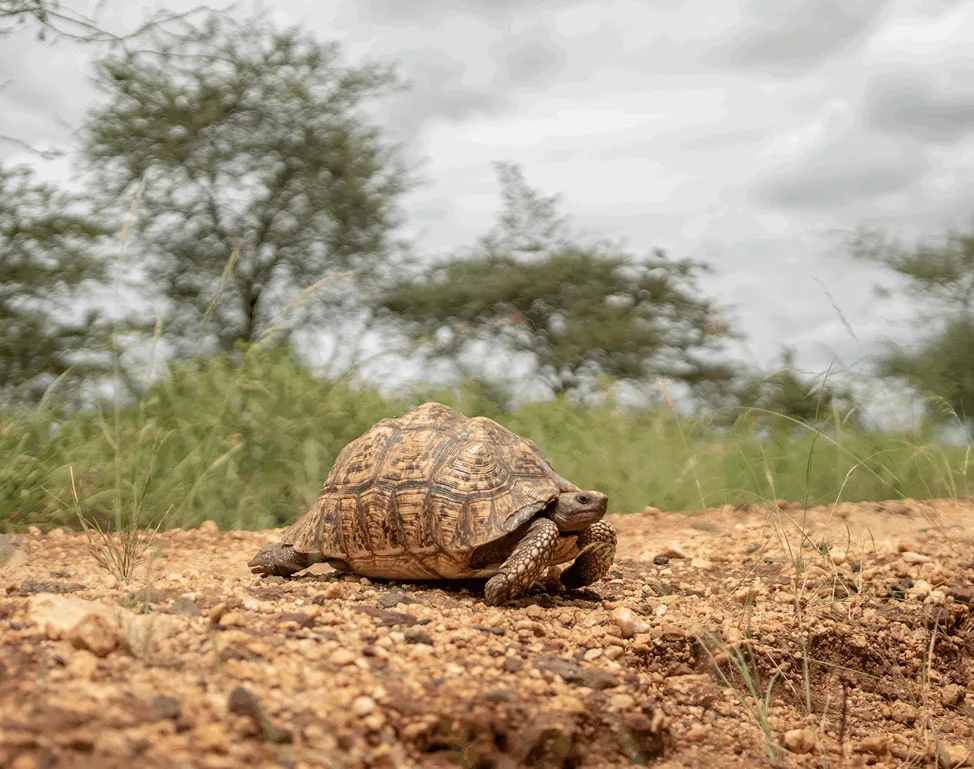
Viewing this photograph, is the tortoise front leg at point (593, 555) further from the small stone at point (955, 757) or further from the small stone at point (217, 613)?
the small stone at point (217, 613)

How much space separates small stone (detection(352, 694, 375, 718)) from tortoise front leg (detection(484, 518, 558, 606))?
129 centimetres

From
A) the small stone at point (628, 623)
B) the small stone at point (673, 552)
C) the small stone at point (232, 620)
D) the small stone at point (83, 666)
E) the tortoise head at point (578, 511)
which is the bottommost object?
the small stone at point (673, 552)

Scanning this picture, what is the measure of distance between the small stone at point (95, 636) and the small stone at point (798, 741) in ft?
7.42

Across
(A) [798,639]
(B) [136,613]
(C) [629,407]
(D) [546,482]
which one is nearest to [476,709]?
(B) [136,613]

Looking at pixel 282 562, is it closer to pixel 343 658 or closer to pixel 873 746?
pixel 343 658

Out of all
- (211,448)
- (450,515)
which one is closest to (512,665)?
(450,515)

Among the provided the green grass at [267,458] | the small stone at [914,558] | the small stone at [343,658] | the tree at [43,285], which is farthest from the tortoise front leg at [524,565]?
the tree at [43,285]

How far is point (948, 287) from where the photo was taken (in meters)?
17.9

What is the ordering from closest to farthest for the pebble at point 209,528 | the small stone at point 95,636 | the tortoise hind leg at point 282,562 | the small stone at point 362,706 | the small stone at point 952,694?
1. the small stone at point 362,706
2. the small stone at point 95,636
3. the small stone at point 952,694
4. the tortoise hind leg at point 282,562
5. the pebble at point 209,528

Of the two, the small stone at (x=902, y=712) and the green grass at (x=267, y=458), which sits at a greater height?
the green grass at (x=267, y=458)

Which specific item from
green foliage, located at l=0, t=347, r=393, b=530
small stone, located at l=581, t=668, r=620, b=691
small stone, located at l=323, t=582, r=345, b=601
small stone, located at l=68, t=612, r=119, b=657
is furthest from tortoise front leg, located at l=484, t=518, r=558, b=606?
green foliage, located at l=0, t=347, r=393, b=530

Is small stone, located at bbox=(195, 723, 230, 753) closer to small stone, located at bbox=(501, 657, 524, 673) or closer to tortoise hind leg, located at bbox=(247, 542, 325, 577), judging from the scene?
small stone, located at bbox=(501, 657, 524, 673)

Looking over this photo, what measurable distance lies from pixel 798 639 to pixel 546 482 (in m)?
1.25

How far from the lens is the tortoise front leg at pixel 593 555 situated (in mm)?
3875
